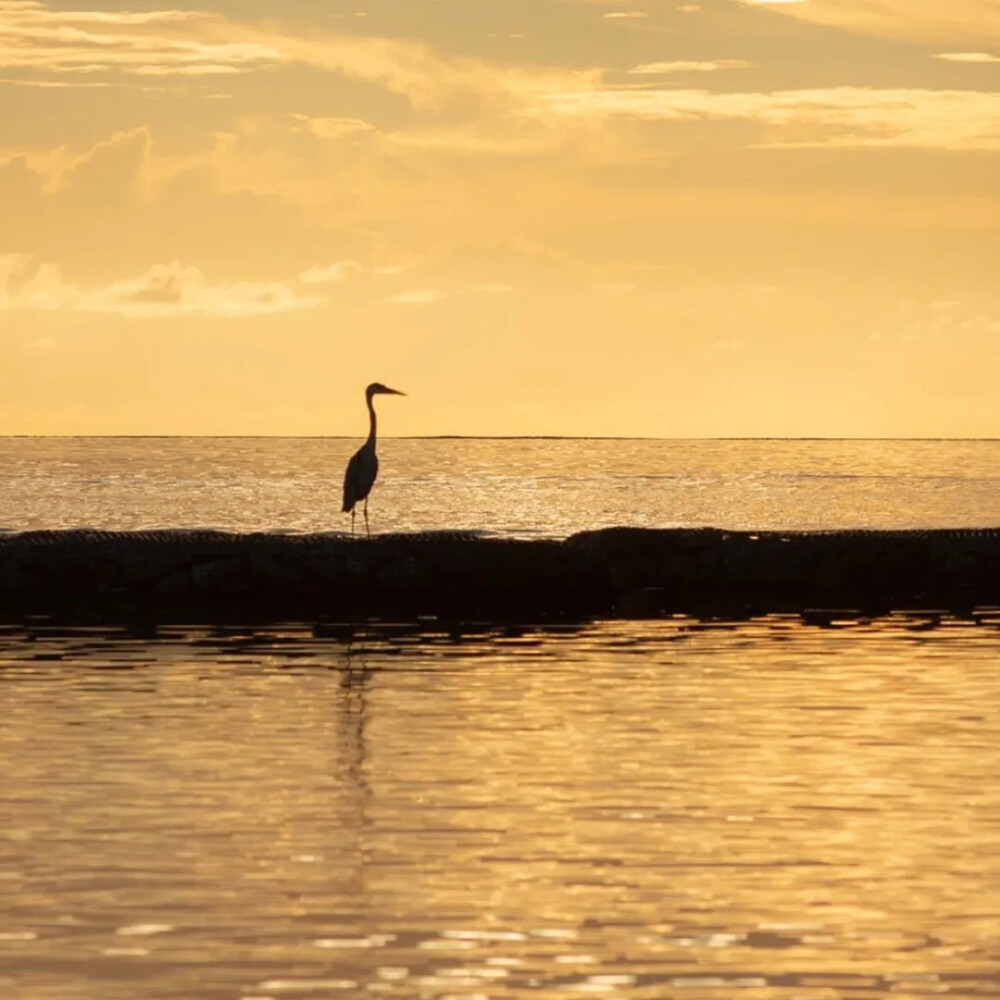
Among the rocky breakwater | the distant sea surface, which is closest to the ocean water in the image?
the rocky breakwater

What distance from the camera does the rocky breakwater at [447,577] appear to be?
30812 millimetres

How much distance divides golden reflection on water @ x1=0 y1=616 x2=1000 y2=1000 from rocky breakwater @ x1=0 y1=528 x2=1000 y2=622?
24.3 ft

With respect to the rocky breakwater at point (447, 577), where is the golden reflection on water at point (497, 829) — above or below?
below

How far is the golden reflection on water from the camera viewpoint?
10758mm

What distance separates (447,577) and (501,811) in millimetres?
17431

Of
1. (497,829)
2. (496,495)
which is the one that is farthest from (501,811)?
(496,495)

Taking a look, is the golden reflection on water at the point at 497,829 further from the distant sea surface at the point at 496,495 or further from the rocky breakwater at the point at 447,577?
the distant sea surface at the point at 496,495

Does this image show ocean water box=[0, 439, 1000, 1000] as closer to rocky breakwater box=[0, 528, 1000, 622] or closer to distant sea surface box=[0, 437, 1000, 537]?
rocky breakwater box=[0, 528, 1000, 622]

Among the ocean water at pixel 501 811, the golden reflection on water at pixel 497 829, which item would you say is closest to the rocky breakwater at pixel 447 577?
the ocean water at pixel 501 811

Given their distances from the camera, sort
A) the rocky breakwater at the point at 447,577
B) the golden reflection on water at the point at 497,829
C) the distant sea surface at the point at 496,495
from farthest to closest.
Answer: the distant sea surface at the point at 496,495 → the rocky breakwater at the point at 447,577 → the golden reflection on water at the point at 497,829

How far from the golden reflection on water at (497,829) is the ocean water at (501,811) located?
3cm

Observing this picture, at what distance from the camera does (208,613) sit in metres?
29.6

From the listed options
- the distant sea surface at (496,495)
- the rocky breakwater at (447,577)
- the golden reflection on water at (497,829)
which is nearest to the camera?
the golden reflection on water at (497,829)

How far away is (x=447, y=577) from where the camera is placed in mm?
32094
